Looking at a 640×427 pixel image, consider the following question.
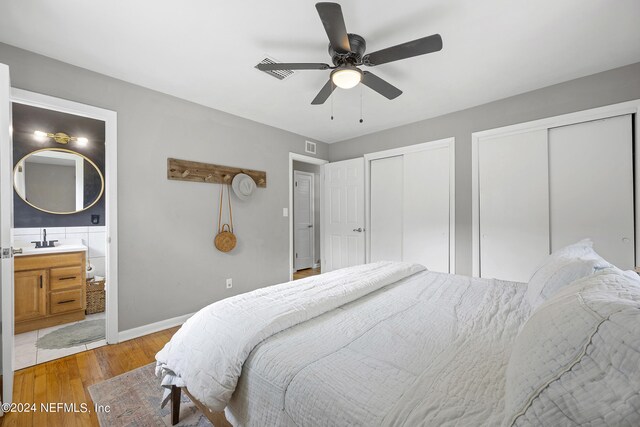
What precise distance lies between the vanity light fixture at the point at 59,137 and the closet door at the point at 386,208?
3.80 meters

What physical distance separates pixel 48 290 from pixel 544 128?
5.40m

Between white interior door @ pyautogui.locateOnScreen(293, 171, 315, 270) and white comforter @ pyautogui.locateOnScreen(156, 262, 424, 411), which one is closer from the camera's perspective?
white comforter @ pyautogui.locateOnScreen(156, 262, 424, 411)

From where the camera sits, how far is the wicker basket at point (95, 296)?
10.2 ft

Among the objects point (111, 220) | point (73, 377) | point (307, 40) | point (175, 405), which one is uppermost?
point (307, 40)

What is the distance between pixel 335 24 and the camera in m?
1.50

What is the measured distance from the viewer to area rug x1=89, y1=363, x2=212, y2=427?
152 cm

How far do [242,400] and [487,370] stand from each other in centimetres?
88

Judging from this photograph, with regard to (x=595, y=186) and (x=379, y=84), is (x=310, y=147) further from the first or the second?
(x=595, y=186)

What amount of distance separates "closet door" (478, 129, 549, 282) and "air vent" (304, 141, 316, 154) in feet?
7.88

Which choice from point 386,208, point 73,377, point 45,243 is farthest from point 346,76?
point 45,243

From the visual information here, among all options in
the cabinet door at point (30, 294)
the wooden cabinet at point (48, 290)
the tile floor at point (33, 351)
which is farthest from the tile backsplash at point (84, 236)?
the tile floor at point (33, 351)

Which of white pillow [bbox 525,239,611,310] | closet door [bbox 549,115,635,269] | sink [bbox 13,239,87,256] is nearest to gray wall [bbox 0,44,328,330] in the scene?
sink [bbox 13,239,87,256]

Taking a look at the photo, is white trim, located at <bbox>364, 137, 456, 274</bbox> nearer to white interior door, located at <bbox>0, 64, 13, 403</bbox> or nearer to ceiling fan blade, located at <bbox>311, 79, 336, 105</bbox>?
ceiling fan blade, located at <bbox>311, 79, 336, 105</bbox>

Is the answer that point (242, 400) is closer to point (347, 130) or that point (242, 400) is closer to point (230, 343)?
point (230, 343)
